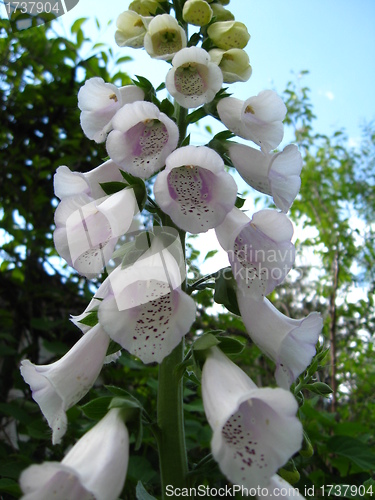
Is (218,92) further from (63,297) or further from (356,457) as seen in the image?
(63,297)

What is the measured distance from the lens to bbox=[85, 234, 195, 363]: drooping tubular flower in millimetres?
868

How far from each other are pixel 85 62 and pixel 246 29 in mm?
1725

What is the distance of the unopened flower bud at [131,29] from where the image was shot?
137 centimetres

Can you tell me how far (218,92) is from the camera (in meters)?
1.23

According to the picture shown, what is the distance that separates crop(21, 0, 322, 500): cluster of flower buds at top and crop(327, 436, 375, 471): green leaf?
0.78 metres

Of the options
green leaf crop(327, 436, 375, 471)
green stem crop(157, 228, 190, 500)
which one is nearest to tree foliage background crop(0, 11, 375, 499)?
green leaf crop(327, 436, 375, 471)

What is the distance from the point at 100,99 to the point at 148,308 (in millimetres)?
595

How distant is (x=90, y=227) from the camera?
1.08 meters

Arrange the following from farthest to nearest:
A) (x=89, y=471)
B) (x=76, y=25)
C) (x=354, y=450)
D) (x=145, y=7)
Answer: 1. (x=76, y=25)
2. (x=354, y=450)
3. (x=145, y=7)
4. (x=89, y=471)

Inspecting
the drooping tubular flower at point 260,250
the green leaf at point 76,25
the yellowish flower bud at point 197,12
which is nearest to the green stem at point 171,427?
the drooping tubular flower at point 260,250

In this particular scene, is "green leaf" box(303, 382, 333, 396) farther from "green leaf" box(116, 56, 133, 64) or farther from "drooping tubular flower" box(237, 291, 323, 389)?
"green leaf" box(116, 56, 133, 64)

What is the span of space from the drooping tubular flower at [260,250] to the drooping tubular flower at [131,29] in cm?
69

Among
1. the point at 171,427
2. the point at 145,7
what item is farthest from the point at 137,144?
the point at 171,427

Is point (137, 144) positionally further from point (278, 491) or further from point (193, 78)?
point (278, 491)
